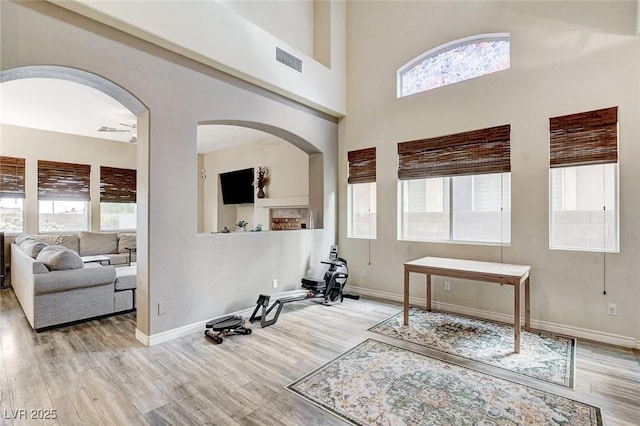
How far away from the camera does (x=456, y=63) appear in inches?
173

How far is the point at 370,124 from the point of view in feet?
16.9

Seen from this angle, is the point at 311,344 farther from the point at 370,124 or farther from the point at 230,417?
→ the point at 370,124

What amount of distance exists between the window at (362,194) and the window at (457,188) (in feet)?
1.73

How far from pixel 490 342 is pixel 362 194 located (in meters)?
2.93

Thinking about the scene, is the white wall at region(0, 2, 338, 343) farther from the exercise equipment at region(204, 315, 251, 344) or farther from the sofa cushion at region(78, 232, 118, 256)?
the sofa cushion at region(78, 232, 118, 256)

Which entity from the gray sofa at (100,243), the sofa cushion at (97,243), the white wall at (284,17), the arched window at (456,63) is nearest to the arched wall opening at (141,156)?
the white wall at (284,17)

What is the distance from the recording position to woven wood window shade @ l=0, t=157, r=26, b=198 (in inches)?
245

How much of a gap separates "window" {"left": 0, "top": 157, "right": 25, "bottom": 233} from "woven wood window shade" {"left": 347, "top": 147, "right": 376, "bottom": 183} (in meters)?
6.84

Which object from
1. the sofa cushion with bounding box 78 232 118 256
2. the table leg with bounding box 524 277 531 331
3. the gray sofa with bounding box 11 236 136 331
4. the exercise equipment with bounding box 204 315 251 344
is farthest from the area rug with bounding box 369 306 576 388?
the sofa cushion with bounding box 78 232 118 256

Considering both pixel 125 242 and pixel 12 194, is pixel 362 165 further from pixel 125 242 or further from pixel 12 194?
pixel 12 194

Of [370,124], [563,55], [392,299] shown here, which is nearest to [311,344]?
[392,299]

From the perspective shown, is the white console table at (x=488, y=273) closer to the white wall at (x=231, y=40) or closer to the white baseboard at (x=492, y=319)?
the white baseboard at (x=492, y=319)

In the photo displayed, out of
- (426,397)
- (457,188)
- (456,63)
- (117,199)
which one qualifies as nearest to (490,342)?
(426,397)

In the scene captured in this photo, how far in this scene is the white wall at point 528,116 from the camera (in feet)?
10.4
